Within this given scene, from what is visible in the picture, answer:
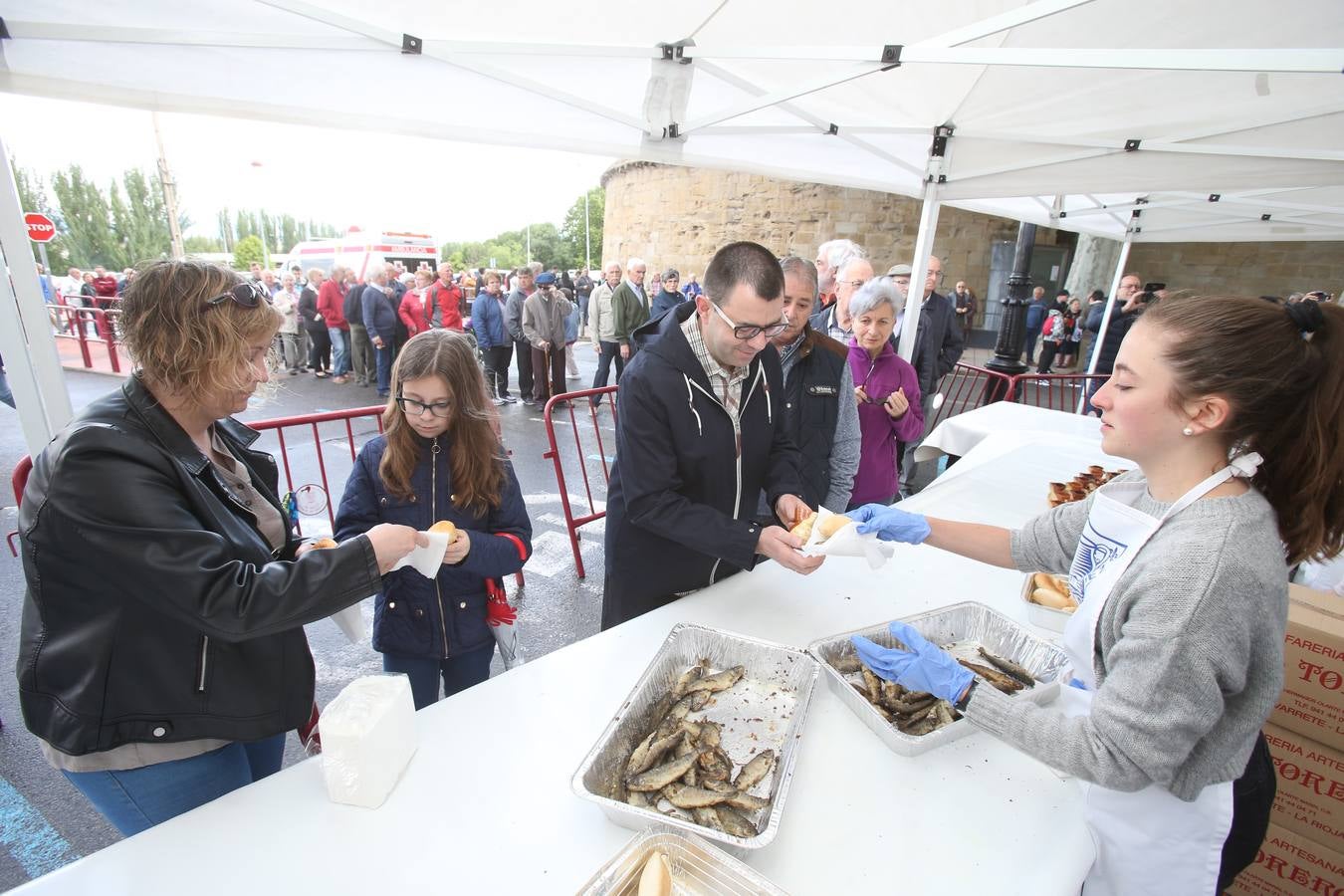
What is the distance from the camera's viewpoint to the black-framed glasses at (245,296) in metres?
1.45

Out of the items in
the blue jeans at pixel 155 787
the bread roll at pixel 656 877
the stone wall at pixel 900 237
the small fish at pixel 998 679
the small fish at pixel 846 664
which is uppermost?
the stone wall at pixel 900 237

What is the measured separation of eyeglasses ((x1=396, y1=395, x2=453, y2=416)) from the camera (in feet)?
6.80

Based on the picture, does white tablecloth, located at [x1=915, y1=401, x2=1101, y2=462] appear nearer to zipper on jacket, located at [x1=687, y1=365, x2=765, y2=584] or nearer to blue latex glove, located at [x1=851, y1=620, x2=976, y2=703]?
zipper on jacket, located at [x1=687, y1=365, x2=765, y2=584]

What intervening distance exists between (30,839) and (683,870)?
111 inches

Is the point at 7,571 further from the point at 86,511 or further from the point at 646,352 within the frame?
the point at 646,352

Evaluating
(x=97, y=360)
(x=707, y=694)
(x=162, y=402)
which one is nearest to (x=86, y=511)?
(x=162, y=402)

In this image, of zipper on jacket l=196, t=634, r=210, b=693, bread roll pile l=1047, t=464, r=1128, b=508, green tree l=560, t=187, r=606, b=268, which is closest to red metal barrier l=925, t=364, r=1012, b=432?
Answer: bread roll pile l=1047, t=464, r=1128, b=508

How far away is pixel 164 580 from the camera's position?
4.09 ft

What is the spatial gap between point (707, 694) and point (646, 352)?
1167 millimetres

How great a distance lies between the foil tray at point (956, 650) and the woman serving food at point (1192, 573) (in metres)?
0.20

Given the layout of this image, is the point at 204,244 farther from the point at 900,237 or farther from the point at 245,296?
the point at 245,296

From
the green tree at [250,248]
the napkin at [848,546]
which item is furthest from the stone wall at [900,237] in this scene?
the green tree at [250,248]

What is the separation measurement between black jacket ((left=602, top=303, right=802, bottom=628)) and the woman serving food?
3.21 ft

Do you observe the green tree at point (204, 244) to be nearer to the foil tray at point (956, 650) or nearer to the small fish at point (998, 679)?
the foil tray at point (956, 650)
